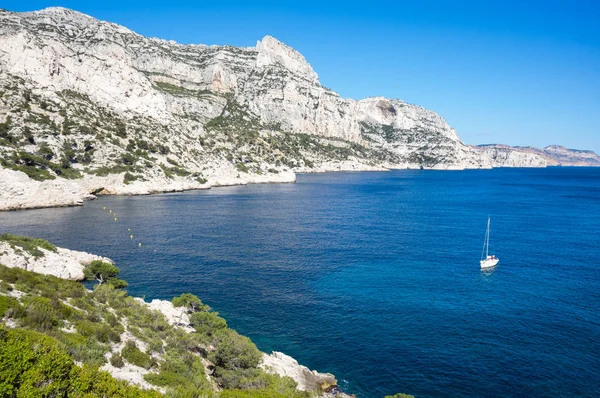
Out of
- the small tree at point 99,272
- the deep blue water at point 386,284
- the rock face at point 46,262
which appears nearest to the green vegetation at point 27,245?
the rock face at point 46,262

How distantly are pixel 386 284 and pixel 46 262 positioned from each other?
37.4 meters

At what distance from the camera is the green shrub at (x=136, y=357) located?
61.9 feet

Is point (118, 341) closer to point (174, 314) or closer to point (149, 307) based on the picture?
point (149, 307)

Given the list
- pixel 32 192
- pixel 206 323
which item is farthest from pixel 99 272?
pixel 32 192

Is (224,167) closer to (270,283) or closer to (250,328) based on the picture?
(270,283)

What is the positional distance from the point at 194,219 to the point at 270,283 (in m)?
40.7

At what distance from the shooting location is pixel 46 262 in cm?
3900

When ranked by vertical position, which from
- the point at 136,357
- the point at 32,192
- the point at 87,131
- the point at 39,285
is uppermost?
the point at 87,131

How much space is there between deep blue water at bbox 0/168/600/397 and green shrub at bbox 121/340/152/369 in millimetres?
12183

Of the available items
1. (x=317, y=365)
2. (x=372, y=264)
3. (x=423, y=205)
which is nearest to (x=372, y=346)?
(x=317, y=365)

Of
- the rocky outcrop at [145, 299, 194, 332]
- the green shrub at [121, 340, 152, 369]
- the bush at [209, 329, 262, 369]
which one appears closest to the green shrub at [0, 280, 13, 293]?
the green shrub at [121, 340, 152, 369]

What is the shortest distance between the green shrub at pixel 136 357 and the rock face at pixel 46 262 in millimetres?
22973

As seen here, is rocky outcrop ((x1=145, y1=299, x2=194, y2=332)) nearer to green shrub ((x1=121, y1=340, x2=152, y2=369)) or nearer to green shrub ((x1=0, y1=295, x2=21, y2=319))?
green shrub ((x1=121, y1=340, x2=152, y2=369))

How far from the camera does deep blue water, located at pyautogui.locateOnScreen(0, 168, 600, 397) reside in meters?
27.8
